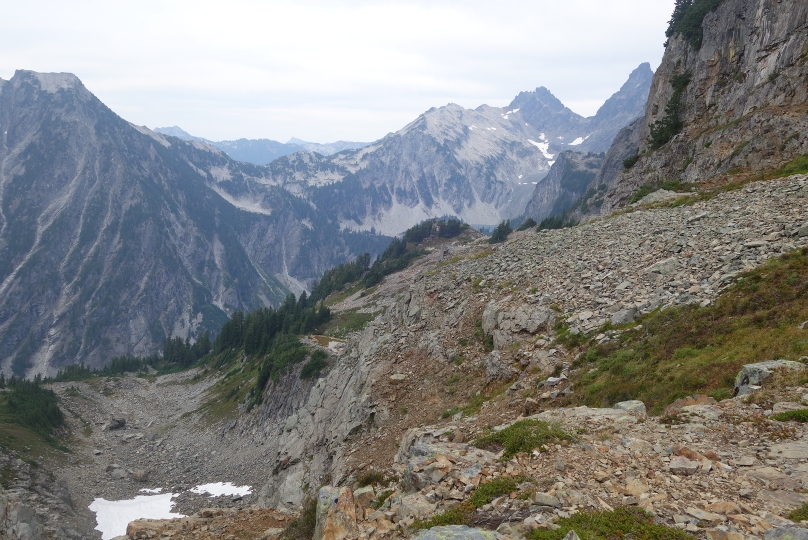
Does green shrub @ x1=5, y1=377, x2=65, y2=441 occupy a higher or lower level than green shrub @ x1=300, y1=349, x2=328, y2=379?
lower

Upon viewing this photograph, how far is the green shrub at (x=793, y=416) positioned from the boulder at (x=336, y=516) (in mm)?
11204

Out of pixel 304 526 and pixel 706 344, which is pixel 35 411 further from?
pixel 706 344

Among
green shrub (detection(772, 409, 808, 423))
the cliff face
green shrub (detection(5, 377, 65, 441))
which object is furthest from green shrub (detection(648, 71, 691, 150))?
green shrub (detection(5, 377, 65, 441))

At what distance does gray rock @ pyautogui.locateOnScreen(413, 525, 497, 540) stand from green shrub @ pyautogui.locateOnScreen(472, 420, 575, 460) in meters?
2.91

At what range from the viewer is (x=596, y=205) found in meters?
194

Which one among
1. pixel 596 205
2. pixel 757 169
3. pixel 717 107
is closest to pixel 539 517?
pixel 757 169

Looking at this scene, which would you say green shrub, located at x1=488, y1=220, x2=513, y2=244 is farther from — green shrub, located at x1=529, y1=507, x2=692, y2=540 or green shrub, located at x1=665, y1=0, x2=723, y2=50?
green shrub, located at x1=529, y1=507, x2=692, y2=540

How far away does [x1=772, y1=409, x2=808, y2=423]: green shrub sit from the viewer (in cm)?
1098

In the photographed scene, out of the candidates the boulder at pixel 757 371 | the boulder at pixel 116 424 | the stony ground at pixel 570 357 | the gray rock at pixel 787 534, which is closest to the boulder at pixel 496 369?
the stony ground at pixel 570 357

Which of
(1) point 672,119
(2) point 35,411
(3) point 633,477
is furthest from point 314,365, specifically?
(1) point 672,119

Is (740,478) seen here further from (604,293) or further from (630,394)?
(604,293)

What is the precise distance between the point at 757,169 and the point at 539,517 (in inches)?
1824

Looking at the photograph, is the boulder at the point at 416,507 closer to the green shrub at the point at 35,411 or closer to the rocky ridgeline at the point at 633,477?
the rocky ridgeline at the point at 633,477

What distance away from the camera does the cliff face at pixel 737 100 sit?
43594 millimetres
